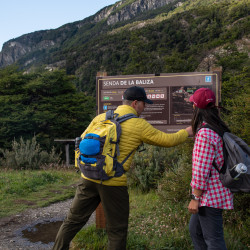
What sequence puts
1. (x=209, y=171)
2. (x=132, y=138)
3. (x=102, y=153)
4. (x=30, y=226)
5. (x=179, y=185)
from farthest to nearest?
(x=30, y=226), (x=179, y=185), (x=132, y=138), (x=102, y=153), (x=209, y=171)

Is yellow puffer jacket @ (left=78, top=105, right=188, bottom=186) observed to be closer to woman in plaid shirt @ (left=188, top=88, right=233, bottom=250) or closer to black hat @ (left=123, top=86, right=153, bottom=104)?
black hat @ (left=123, top=86, right=153, bottom=104)

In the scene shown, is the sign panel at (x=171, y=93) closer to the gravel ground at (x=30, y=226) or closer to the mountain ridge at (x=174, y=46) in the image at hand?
the gravel ground at (x=30, y=226)

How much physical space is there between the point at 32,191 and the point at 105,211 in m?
5.65

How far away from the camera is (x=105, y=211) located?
109 inches

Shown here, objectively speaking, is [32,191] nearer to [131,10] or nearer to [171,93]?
[171,93]

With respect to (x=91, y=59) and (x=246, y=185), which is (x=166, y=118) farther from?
(x=91, y=59)

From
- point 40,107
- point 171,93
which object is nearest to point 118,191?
point 171,93

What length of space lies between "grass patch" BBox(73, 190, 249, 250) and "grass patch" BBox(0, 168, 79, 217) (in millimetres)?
A: 2694

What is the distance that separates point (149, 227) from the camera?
4219mm

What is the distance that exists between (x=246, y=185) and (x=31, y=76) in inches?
922

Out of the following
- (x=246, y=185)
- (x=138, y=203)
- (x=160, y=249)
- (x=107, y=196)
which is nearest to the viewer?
(x=246, y=185)

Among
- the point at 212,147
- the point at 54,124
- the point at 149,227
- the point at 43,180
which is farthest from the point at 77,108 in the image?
the point at 212,147

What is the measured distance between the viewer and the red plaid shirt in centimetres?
232


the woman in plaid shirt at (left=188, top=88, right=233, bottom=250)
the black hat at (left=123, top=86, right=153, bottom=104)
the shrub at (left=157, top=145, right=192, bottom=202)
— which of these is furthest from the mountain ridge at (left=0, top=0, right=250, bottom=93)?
the woman in plaid shirt at (left=188, top=88, right=233, bottom=250)
